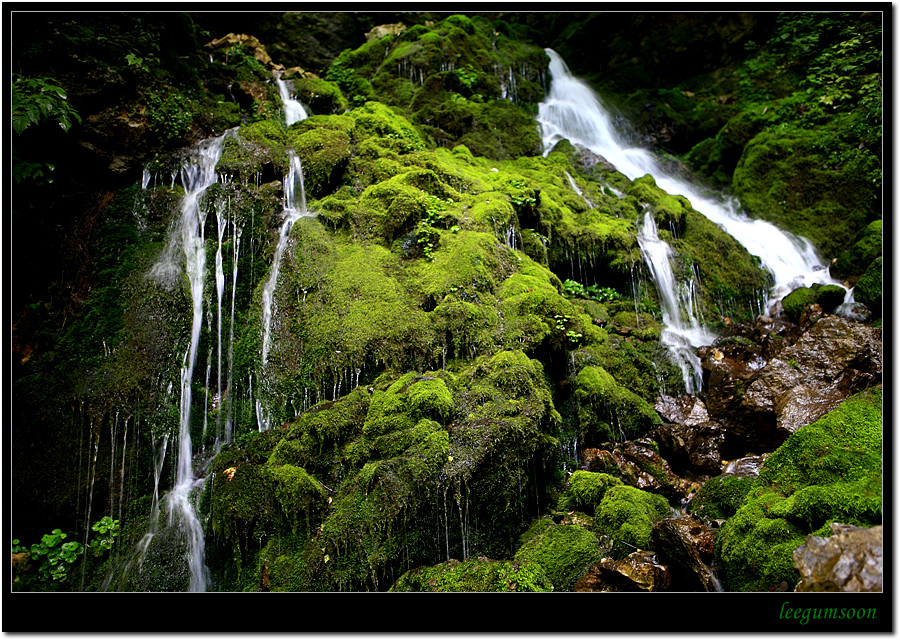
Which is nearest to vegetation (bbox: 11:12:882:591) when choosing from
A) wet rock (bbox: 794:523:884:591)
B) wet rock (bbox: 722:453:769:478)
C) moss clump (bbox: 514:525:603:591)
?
moss clump (bbox: 514:525:603:591)

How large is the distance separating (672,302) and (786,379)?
113 inches

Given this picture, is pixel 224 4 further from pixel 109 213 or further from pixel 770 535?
pixel 770 535

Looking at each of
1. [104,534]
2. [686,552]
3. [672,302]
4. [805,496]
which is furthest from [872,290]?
[104,534]

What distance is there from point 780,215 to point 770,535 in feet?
36.0

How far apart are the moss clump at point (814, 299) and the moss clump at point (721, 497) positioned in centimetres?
503

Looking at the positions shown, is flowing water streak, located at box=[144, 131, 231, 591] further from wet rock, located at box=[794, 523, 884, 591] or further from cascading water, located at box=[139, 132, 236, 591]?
wet rock, located at box=[794, 523, 884, 591]

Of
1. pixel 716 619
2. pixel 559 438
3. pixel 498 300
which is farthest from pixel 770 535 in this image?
pixel 498 300

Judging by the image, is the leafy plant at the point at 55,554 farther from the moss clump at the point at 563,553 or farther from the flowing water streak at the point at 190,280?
the moss clump at the point at 563,553

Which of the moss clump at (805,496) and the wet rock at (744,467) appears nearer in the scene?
the moss clump at (805,496)

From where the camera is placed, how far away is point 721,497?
4.43 meters

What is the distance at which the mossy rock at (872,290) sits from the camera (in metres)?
7.16

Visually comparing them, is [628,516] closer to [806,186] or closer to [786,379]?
[786,379]

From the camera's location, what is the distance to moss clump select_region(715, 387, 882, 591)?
3021mm

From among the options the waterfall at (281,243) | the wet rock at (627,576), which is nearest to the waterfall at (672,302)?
the wet rock at (627,576)
